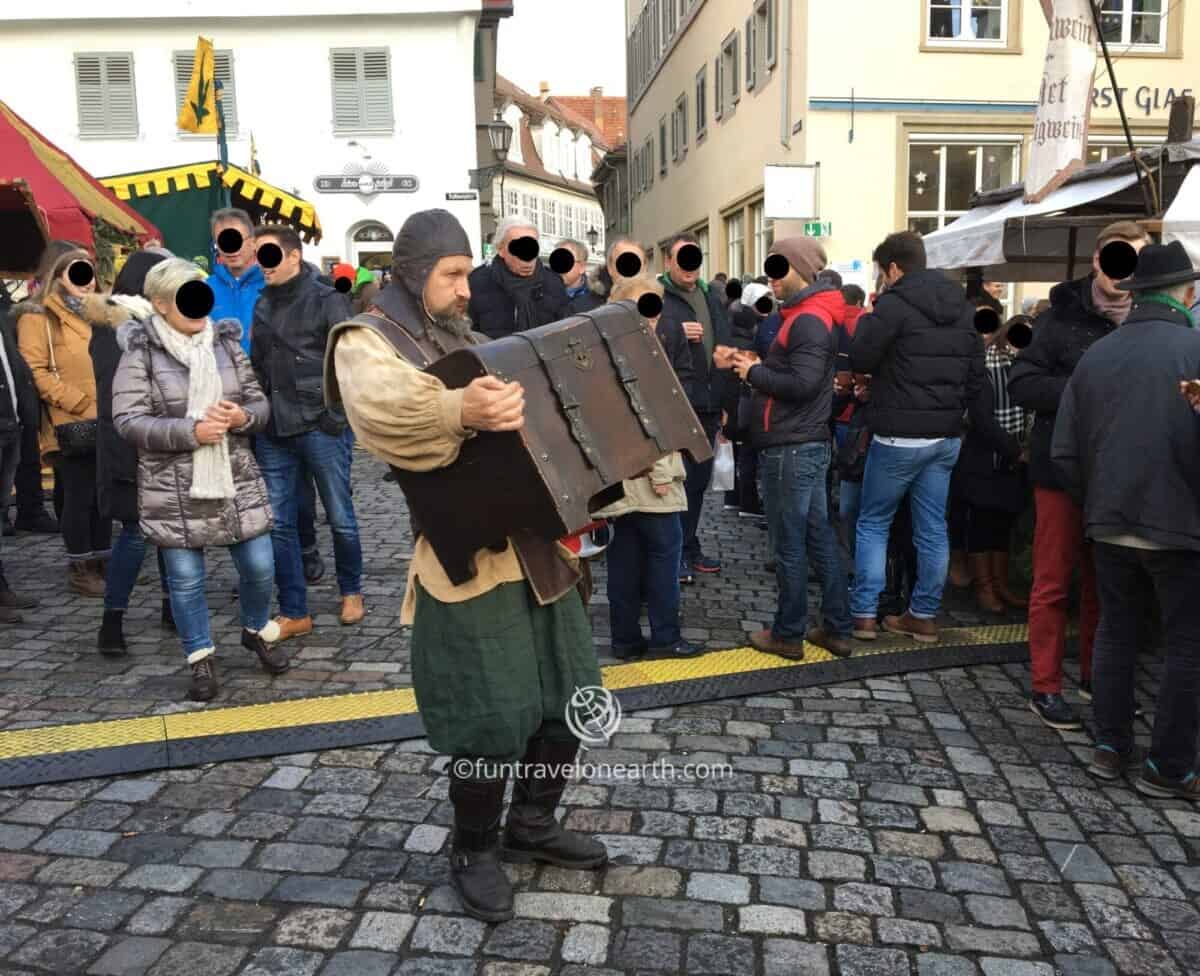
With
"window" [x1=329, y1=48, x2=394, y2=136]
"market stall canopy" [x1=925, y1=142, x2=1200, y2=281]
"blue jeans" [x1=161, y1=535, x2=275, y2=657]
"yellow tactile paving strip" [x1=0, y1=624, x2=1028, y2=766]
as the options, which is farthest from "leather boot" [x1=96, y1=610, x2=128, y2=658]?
"window" [x1=329, y1=48, x2=394, y2=136]

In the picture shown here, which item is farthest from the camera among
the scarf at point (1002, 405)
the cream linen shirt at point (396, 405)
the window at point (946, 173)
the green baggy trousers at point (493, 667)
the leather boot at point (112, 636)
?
the window at point (946, 173)

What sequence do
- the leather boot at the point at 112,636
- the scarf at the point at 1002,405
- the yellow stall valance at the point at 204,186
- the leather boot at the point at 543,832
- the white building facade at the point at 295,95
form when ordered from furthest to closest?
the white building facade at the point at 295,95, the yellow stall valance at the point at 204,186, the scarf at the point at 1002,405, the leather boot at the point at 112,636, the leather boot at the point at 543,832

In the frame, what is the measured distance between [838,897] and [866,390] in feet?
10.0

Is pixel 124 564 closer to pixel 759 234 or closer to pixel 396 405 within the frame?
pixel 396 405

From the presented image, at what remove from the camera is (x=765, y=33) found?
65.5ft

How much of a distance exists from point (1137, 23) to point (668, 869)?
18.5 metres

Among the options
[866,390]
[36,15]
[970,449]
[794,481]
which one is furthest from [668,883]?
[36,15]

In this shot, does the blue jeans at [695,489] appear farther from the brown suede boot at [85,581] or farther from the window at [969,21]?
the window at [969,21]

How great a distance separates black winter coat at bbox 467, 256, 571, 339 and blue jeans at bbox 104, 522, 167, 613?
2.22 meters

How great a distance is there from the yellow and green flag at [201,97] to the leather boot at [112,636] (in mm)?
8445

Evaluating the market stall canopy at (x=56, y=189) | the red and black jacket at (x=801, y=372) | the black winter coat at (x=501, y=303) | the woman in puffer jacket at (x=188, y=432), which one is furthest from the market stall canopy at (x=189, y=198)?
the red and black jacket at (x=801, y=372)

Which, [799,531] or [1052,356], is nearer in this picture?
[1052,356]

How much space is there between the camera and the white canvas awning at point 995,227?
6.77 metres

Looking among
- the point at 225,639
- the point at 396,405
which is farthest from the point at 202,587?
the point at 396,405
